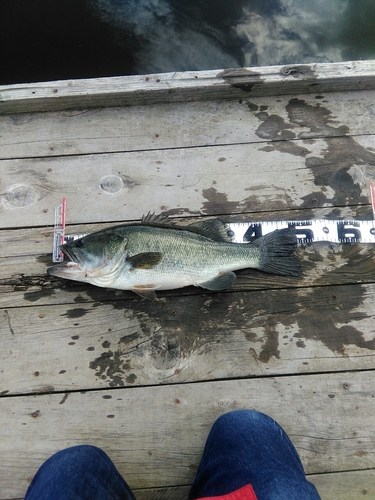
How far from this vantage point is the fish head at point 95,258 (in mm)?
2537

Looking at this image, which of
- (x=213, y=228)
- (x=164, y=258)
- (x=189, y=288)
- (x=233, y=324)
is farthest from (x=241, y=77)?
(x=233, y=324)

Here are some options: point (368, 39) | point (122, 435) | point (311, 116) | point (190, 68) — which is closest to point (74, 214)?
point (122, 435)

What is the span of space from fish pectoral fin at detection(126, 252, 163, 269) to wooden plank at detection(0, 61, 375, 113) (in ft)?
4.89

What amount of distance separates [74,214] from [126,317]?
942mm

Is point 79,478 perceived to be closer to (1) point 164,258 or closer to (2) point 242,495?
(2) point 242,495

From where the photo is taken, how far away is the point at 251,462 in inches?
83.0

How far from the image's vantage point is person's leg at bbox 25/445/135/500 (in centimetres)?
203

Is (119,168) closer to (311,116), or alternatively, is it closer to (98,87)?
(98,87)

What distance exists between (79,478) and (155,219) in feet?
5.73

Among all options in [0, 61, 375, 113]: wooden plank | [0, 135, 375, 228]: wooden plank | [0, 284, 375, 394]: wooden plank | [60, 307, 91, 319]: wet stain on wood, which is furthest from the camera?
[0, 61, 375, 113]: wooden plank

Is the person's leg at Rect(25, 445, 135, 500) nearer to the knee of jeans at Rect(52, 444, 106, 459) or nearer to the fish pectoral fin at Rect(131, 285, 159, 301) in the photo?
the knee of jeans at Rect(52, 444, 106, 459)

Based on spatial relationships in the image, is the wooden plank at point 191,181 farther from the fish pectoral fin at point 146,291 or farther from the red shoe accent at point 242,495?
the red shoe accent at point 242,495

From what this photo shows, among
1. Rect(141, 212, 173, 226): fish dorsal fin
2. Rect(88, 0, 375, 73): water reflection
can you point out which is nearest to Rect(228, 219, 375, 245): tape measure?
Rect(141, 212, 173, 226): fish dorsal fin

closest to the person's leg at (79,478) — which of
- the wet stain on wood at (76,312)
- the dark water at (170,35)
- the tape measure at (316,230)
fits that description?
the wet stain on wood at (76,312)
